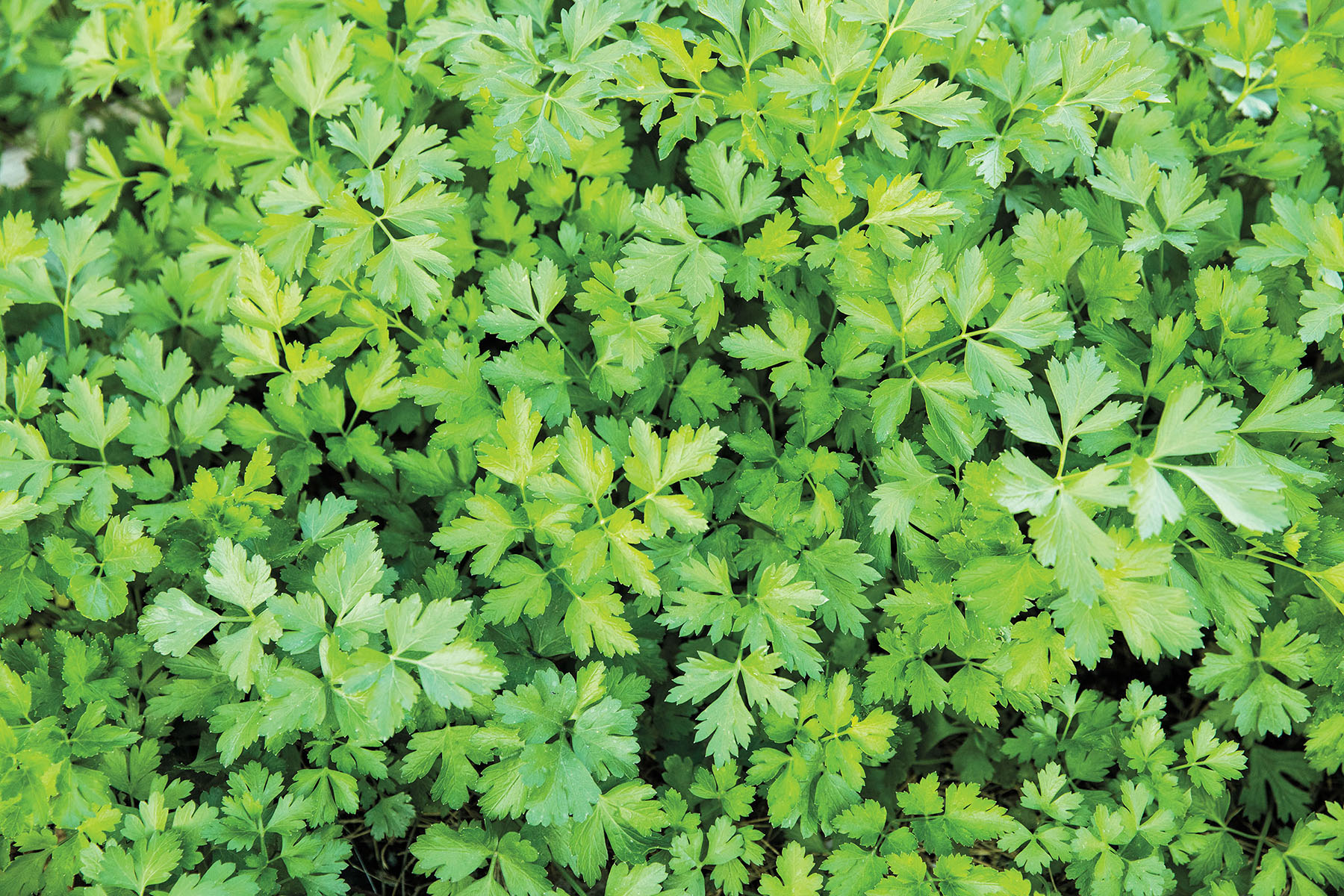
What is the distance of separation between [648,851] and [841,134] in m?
1.61

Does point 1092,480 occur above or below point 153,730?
above

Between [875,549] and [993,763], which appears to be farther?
[993,763]

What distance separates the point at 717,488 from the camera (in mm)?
1993

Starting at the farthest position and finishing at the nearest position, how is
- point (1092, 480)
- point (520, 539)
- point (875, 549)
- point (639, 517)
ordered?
1. point (639, 517)
2. point (875, 549)
3. point (520, 539)
4. point (1092, 480)

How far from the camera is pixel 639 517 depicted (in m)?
2.14

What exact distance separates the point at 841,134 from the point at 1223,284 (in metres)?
0.92

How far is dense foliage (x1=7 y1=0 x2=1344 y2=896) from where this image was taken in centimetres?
175

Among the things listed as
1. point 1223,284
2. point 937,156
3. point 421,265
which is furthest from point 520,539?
point 1223,284

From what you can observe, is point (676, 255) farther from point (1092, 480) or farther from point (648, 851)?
point (648, 851)

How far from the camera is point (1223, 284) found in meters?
1.94

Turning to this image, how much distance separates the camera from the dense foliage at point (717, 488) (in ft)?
5.74

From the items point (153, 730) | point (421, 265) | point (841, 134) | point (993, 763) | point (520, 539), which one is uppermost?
point (841, 134)

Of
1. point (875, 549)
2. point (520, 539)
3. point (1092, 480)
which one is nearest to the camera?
point (1092, 480)

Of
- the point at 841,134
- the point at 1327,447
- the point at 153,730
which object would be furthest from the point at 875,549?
the point at 153,730
